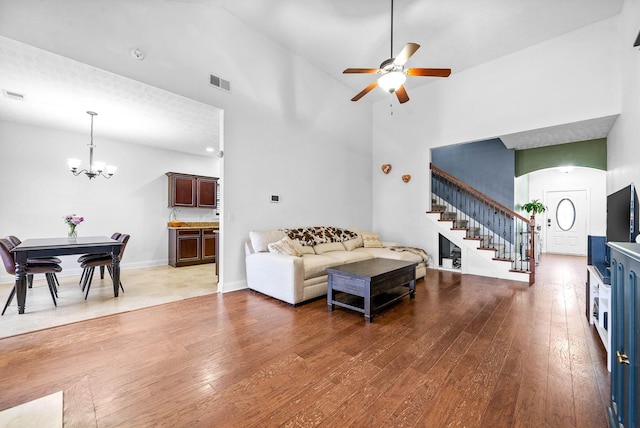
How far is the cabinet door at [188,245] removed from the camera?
240 inches

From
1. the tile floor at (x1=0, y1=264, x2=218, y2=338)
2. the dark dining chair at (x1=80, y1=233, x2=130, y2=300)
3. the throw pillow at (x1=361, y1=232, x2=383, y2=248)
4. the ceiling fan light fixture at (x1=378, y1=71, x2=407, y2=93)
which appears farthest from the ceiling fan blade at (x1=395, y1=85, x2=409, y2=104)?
the dark dining chair at (x1=80, y1=233, x2=130, y2=300)

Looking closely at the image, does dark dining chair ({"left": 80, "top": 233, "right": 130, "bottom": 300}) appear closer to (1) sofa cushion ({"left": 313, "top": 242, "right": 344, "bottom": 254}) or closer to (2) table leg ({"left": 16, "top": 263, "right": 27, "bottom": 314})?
(2) table leg ({"left": 16, "top": 263, "right": 27, "bottom": 314})

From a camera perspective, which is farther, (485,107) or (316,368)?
(485,107)

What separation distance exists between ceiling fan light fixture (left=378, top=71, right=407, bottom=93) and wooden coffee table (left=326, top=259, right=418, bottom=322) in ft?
7.41

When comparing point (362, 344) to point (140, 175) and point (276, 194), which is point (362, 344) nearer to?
point (276, 194)

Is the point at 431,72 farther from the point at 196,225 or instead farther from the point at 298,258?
the point at 196,225

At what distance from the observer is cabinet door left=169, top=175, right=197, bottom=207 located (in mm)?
6479

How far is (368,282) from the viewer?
2977 millimetres

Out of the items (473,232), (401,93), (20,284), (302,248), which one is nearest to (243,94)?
(401,93)

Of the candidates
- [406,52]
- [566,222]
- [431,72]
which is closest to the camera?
[406,52]

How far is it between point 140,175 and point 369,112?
5830mm

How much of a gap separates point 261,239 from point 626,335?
12.4 ft

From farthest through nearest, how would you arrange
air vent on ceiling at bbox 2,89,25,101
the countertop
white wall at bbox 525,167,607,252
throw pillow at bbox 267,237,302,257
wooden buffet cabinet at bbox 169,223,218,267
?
white wall at bbox 525,167,607,252 < the countertop < wooden buffet cabinet at bbox 169,223,218,267 < throw pillow at bbox 267,237,302,257 < air vent on ceiling at bbox 2,89,25,101

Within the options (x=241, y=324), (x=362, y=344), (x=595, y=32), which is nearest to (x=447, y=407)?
(x=362, y=344)
